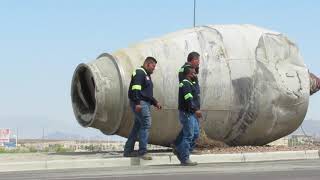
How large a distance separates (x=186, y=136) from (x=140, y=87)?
1.18 meters

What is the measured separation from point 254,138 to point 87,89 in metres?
3.66

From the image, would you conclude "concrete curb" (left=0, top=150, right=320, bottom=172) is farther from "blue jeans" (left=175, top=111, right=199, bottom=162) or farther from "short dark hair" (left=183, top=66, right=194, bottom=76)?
"short dark hair" (left=183, top=66, right=194, bottom=76)

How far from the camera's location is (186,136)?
11367 mm

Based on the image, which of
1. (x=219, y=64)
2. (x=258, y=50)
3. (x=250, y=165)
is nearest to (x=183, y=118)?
(x=250, y=165)

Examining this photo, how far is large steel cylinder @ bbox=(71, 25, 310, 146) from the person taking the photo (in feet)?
42.7

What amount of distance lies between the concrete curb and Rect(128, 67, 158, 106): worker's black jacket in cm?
105

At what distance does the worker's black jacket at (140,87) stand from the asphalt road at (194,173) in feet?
3.99

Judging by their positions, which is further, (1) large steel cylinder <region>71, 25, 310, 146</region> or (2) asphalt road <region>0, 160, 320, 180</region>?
(1) large steel cylinder <region>71, 25, 310, 146</region>

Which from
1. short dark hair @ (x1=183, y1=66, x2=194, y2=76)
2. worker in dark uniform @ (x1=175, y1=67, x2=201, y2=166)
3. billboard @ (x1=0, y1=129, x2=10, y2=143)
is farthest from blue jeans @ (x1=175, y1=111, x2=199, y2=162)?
billboard @ (x1=0, y1=129, x2=10, y2=143)

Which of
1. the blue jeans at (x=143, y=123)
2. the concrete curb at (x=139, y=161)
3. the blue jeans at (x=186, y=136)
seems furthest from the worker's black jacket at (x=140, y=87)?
the concrete curb at (x=139, y=161)

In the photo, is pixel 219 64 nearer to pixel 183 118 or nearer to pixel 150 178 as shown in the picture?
pixel 183 118

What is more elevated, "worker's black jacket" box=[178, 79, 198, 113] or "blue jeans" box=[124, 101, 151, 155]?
"worker's black jacket" box=[178, 79, 198, 113]

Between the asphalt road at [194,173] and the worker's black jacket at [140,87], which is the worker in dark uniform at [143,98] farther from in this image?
the asphalt road at [194,173]

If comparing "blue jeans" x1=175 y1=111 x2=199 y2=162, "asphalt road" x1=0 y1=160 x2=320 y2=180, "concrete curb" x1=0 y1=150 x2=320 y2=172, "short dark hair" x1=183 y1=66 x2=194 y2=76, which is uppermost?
"short dark hair" x1=183 y1=66 x2=194 y2=76
